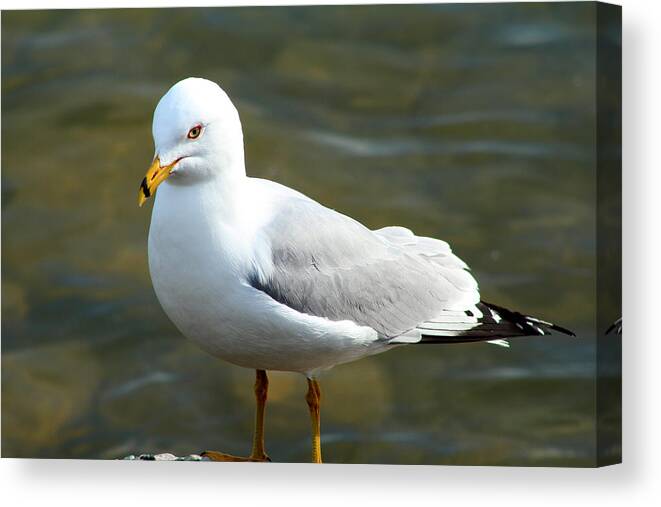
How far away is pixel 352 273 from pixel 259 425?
0.79 metres

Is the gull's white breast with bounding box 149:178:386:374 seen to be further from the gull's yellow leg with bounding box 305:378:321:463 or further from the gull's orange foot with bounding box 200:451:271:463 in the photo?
the gull's orange foot with bounding box 200:451:271:463

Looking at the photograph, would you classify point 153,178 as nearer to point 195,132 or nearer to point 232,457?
point 195,132

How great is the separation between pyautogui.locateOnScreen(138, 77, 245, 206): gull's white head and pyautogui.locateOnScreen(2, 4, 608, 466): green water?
2.80 ft

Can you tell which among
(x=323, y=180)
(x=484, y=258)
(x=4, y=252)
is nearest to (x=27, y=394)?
(x=4, y=252)

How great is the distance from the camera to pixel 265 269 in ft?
16.8

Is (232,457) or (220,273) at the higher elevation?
(220,273)

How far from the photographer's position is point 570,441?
18.1 ft

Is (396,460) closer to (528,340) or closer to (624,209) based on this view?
(528,340)

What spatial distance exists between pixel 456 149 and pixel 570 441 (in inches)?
45.9

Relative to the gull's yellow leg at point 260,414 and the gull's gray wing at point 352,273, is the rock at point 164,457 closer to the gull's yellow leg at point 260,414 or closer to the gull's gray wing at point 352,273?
the gull's yellow leg at point 260,414

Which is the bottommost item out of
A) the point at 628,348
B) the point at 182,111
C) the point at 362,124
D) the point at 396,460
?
the point at 396,460

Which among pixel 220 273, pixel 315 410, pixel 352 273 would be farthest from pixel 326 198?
pixel 220 273

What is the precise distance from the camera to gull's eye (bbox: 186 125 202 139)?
195 inches

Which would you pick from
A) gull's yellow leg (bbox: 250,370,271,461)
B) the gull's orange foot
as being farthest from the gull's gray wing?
the gull's orange foot
